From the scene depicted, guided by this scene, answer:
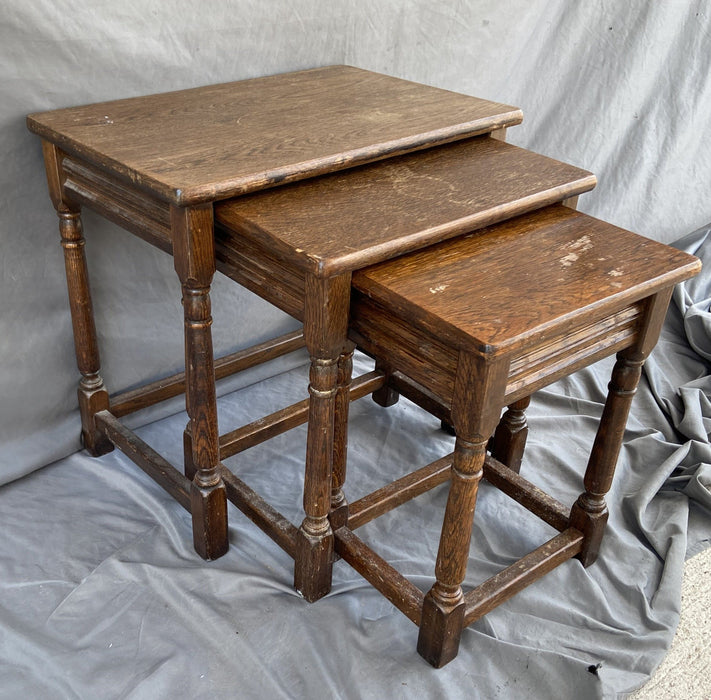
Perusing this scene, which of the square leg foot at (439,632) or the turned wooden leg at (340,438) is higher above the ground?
the turned wooden leg at (340,438)

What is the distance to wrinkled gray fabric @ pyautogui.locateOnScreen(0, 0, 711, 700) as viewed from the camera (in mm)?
Result: 1351

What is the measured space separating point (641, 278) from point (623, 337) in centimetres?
13

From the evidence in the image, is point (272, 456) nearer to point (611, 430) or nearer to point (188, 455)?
point (188, 455)

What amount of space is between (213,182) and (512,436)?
853mm

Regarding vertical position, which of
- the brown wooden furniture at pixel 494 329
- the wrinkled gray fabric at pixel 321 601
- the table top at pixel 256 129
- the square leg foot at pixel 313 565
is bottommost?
the wrinkled gray fabric at pixel 321 601

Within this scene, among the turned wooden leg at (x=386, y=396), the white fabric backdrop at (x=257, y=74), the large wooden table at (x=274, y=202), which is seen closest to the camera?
the large wooden table at (x=274, y=202)

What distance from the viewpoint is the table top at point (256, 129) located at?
1219 millimetres

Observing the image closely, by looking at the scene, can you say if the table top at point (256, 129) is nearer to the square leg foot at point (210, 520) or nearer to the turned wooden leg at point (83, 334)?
the turned wooden leg at point (83, 334)

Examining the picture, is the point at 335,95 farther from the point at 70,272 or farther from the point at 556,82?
the point at 556,82

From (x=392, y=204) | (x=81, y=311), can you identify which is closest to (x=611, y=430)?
(x=392, y=204)

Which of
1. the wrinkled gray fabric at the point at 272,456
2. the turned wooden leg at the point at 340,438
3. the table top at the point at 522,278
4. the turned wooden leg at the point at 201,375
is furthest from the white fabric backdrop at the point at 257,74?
the table top at the point at 522,278

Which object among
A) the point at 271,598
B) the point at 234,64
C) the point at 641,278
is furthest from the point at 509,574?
the point at 234,64

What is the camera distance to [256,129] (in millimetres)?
1403

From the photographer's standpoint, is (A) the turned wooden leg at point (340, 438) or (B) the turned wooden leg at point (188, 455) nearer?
(A) the turned wooden leg at point (340, 438)
